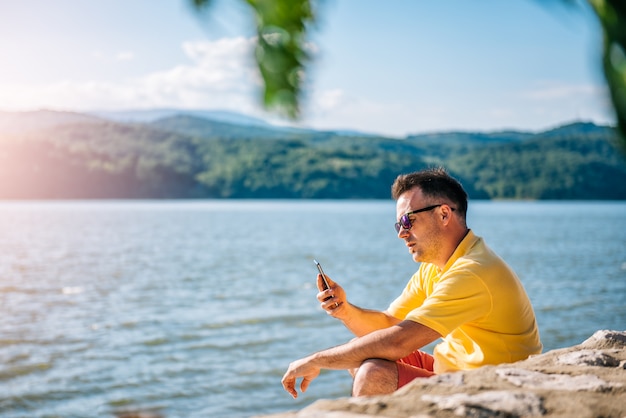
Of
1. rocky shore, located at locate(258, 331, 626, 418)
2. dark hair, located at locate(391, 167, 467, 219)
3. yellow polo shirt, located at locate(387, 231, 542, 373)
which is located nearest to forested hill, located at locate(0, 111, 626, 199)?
dark hair, located at locate(391, 167, 467, 219)

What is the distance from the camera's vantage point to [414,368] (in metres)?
3.95

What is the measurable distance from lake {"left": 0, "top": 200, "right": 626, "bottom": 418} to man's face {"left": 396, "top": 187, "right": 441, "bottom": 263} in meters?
1.88

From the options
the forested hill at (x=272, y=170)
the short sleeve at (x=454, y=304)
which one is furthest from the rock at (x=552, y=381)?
the forested hill at (x=272, y=170)

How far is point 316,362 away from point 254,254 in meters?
35.8

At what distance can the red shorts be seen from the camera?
3.79 meters

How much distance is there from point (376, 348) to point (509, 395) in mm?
1002

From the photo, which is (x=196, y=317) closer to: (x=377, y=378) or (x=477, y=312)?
(x=377, y=378)

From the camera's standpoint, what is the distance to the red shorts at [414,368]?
379 cm

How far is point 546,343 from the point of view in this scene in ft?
46.7

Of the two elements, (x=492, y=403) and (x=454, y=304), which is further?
(x=454, y=304)

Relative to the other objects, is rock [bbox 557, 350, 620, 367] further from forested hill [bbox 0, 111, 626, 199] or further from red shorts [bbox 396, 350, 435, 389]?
forested hill [bbox 0, 111, 626, 199]

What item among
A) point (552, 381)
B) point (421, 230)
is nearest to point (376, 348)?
point (421, 230)

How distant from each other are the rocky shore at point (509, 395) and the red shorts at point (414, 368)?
22.6 inches

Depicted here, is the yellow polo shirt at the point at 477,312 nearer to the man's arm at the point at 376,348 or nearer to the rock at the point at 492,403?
the man's arm at the point at 376,348
